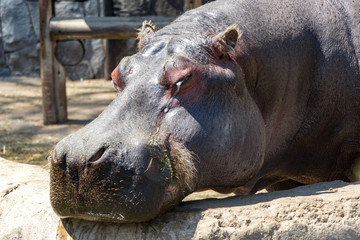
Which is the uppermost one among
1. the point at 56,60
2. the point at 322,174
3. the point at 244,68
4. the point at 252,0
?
the point at 252,0

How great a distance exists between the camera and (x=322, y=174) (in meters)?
3.40

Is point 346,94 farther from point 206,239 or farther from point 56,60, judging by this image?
point 56,60

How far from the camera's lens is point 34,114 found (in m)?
7.70

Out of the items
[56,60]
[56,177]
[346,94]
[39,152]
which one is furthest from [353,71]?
[56,60]

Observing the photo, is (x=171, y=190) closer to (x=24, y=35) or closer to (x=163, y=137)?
(x=163, y=137)

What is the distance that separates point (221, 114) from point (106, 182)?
617 millimetres

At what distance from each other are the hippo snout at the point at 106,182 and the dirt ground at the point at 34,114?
323 centimetres

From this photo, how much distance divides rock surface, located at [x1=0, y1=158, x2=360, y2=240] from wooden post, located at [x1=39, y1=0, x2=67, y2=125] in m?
4.65

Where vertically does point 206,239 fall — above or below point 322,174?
above

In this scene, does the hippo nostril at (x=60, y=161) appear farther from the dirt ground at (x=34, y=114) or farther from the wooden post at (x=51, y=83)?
the wooden post at (x=51, y=83)

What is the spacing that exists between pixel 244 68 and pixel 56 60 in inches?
180

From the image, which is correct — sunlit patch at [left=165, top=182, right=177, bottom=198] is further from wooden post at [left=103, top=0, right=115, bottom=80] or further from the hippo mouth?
wooden post at [left=103, top=0, right=115, bottom=80]

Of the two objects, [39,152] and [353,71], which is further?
[39,152]

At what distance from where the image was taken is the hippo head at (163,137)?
2.21m
